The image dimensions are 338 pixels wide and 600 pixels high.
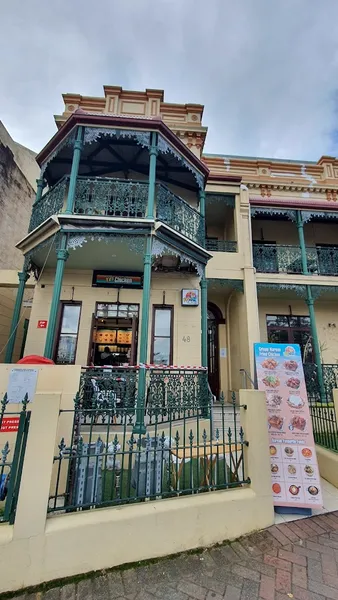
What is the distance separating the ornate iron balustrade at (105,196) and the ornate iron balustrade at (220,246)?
346 cm

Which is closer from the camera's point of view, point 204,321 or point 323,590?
point 323,590

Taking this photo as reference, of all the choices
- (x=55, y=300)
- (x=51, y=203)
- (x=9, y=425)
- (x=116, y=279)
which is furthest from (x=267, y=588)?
(x=51, y=203)

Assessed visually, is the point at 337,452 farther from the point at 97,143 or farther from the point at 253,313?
the point at 97,143

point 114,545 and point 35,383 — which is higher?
point 35,383

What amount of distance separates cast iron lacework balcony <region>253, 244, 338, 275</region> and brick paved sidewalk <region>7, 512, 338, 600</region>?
27.2 ft

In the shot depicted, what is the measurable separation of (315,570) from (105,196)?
7169 millimetres

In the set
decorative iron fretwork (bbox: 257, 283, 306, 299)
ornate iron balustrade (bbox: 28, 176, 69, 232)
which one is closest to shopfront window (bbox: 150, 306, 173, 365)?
decorative iron fretwork (bbox: 257, 283, 306, 299)

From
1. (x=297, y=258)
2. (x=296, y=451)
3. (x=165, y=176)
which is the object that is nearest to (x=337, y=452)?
(x=296, y=451)

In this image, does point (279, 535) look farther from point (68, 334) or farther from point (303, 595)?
point (68, 334)

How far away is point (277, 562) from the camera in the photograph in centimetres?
266

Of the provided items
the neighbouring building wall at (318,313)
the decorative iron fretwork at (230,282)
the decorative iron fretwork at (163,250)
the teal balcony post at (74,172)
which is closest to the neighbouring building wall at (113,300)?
the decorative iron fretwork at (230,282)

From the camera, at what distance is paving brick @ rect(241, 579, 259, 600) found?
2.25m

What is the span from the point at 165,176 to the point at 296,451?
26.8 feet

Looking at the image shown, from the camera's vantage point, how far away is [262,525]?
3.18m
